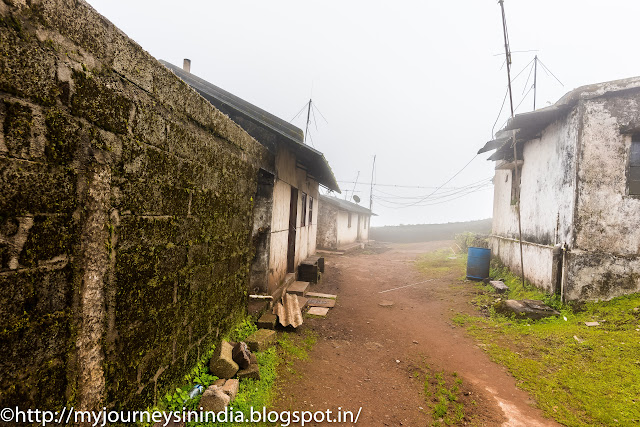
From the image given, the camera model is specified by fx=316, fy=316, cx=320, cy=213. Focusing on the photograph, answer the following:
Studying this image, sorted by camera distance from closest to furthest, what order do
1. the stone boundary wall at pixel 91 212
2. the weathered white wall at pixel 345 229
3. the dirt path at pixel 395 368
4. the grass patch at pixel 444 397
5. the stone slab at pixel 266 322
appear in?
the stone boundary wall at pixel 91 212, the grass patch at pixel 444 397, the dirt path at pixel 395 368, the stone slab at pixel 266 322, the weathered white wall at pixel 345 229

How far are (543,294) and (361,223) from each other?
24139 millimetres

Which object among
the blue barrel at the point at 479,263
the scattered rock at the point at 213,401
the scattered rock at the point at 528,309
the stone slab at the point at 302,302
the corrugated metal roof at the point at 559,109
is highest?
the corrugated metal roof at the point at 559,109

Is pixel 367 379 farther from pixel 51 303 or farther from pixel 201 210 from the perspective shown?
pixel 51 303

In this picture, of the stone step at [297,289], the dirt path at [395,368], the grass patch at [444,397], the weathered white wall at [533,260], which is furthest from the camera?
the stone step at [297,289]

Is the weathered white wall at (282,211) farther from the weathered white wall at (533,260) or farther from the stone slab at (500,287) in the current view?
the weathered white wall at (533,260)

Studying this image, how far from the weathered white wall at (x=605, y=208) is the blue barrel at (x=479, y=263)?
3.88m

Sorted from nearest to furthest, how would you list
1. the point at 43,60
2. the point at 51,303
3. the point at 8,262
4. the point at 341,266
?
the point at 8,262, the point at 43,60, the point at 51,303, the point at 341,266

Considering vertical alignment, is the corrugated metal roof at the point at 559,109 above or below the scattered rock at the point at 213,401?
above

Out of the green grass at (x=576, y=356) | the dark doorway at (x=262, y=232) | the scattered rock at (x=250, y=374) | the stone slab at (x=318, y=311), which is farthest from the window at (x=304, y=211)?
the scattered rock at (x=250, y=374)

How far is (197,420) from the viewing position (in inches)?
113

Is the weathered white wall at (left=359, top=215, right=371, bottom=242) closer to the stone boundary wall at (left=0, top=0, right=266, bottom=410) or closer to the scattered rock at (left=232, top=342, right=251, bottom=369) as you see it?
the scattered rock at (left=232, top=342, right=251, bottom=369)

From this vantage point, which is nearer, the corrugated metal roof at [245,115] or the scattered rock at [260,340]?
the scattered rock at [260,340]

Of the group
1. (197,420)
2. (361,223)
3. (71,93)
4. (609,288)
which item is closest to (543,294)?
(609,288)

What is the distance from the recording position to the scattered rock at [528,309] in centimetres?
650
